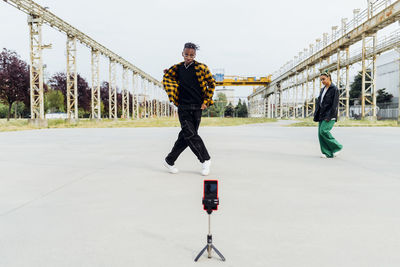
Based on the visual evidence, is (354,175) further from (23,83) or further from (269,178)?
(23,83)

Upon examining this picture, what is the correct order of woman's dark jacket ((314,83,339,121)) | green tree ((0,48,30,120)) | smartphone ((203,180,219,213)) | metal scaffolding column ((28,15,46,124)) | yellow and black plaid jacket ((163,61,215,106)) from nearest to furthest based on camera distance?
smartphone ((203,180,219,213))
yellow and black plaid jacket ((163,61,215,106))
woman's dark jacket ((314,83,339,121))
metal scaffolding column ((28,15,46,124))
green tree ((0,48,30,120))

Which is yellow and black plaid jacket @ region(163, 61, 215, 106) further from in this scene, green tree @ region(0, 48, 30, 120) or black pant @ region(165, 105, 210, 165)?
green tree @ region(0, 48, 30, 120)

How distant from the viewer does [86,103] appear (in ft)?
141

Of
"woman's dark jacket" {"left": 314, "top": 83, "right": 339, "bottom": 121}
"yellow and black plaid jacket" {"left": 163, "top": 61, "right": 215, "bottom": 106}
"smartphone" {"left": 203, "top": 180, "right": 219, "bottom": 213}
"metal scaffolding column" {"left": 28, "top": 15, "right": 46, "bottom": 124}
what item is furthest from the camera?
"metal scaffolding column" {"left": 28, "top": 15, "right": 46, "bottom": 124}

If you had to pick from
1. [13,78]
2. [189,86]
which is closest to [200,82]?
[189,86]

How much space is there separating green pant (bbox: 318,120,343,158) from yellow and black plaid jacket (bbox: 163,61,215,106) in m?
2.96

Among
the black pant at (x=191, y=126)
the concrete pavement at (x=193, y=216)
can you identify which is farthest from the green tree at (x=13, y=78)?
the black pant at (x=191, y=126)

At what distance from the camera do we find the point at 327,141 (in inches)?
252

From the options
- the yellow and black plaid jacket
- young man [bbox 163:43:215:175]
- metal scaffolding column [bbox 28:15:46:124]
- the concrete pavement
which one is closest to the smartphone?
the concrete pavement

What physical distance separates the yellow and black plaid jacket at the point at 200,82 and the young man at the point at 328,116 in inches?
117

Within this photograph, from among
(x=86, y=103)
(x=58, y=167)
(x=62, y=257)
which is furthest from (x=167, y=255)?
(x=86, y=103)

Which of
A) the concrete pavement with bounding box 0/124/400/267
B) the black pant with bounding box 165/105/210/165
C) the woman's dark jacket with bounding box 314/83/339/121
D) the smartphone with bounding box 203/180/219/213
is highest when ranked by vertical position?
the woman's dark jacket with bounding box 314/83/339/121

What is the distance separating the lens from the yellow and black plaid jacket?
4.50 metres

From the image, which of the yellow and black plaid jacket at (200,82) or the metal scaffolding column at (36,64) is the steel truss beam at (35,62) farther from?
the yellow and black plaid jacket at (200,82)
